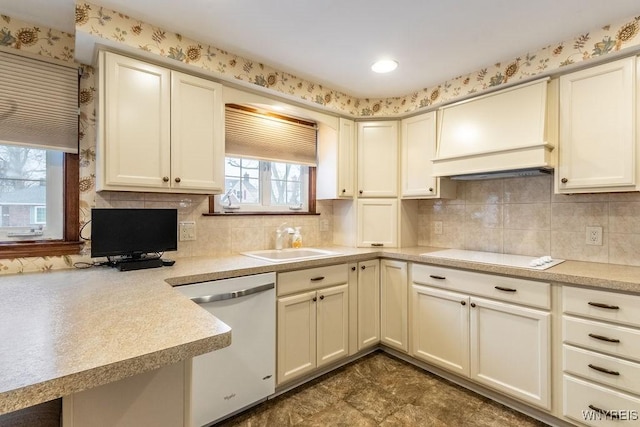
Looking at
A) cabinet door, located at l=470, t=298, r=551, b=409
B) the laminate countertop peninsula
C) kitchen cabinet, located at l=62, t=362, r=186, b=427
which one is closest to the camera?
the laminate countertop peninsula

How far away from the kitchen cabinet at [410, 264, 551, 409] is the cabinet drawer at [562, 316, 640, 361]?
10cm

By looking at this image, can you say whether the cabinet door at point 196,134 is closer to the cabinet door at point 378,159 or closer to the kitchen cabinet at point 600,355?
the cabinet door at point 378,159

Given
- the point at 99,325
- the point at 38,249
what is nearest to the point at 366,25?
the point at 99,325

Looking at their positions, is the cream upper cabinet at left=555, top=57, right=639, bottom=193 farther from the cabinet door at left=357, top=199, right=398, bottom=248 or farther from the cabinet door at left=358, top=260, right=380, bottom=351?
the cabinet door at left=358, top=260, right=380, bottom=351

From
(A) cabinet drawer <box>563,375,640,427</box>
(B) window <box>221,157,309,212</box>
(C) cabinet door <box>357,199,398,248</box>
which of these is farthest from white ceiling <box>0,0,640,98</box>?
(A) cabinet drawer <box>563,375,640,427</box>

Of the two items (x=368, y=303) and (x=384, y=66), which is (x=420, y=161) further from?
(x=368, y=303)

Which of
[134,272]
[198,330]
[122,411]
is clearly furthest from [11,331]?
[134,272]

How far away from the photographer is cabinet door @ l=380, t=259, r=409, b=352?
8.18 ft

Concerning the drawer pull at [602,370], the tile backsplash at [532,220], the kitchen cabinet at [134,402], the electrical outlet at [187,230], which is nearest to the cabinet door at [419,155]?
the tile backsplash at [532,220]

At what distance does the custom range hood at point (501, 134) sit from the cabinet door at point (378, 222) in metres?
0.55

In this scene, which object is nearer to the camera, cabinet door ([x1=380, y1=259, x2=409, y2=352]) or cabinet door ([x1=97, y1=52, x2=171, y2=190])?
cabinet door ([x1=97, y1=52, x2=171, y2=190])

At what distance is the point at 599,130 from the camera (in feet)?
5.98

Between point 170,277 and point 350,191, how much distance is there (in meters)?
1.75

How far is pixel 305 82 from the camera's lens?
248 centimetres
